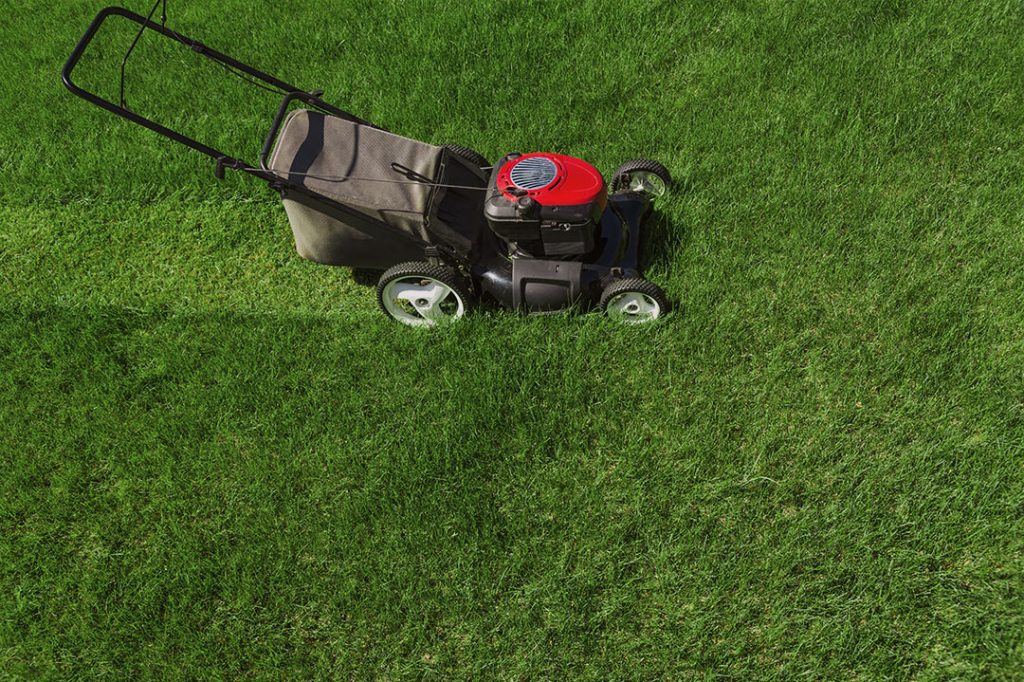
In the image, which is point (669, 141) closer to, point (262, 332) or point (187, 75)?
point (262, 332)

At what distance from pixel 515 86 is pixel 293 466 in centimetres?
300

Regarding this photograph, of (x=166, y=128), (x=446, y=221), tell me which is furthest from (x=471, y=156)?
(x=166, y=128)

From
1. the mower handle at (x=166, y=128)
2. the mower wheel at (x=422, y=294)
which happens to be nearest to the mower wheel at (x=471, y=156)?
the mower handle at (x=166, y=128)

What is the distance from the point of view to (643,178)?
169 inches

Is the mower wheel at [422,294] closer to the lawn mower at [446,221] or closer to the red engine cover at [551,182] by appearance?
the lawn mower at [446,221]

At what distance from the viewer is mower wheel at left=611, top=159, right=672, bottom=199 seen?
421 cm

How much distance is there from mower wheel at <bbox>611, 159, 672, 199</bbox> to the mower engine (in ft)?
2.14

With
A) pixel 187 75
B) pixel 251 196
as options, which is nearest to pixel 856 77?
pixel 251 196

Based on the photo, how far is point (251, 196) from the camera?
4.71 m

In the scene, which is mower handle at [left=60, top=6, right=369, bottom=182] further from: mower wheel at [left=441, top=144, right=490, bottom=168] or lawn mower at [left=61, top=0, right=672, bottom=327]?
mower wheel at [left=441, top=144, right=490, bottom=168]

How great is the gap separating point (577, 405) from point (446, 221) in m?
1.07

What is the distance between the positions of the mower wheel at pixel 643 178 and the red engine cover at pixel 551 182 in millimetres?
657

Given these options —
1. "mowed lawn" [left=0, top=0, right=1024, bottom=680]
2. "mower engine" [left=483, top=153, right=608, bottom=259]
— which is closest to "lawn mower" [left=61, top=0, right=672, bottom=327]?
"mower engine" [left=483, top=153, right=608, bottom=259]

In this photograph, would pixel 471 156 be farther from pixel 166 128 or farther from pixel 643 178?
pixel 166 128
